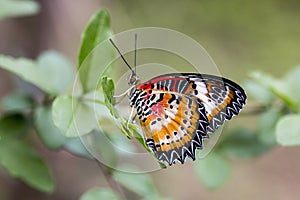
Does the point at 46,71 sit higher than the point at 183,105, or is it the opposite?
the point at 46,71

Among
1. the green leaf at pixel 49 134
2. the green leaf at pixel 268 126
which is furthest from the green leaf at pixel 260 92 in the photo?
the green leaf at pixel 49 134

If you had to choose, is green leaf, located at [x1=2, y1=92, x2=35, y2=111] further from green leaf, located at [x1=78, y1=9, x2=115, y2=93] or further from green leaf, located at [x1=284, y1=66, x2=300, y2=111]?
green leaf, located at [x1=284, y1=66, x2=300, y2=111]

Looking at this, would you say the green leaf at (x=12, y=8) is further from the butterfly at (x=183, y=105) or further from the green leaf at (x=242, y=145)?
the green leaf at (x=242, y=145)

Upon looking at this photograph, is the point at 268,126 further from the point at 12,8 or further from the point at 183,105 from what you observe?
the point at 12,8

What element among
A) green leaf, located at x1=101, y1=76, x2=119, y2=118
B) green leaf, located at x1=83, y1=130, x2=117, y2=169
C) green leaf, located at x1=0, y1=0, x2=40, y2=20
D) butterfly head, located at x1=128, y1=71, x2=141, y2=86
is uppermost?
green leaf, located at x1=0, y1=0, x2=40, y2=20

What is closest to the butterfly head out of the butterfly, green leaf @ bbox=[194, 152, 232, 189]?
the butterfly

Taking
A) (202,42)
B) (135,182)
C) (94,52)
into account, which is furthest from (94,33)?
(202,42)

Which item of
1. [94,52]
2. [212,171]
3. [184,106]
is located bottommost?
[212,171]
